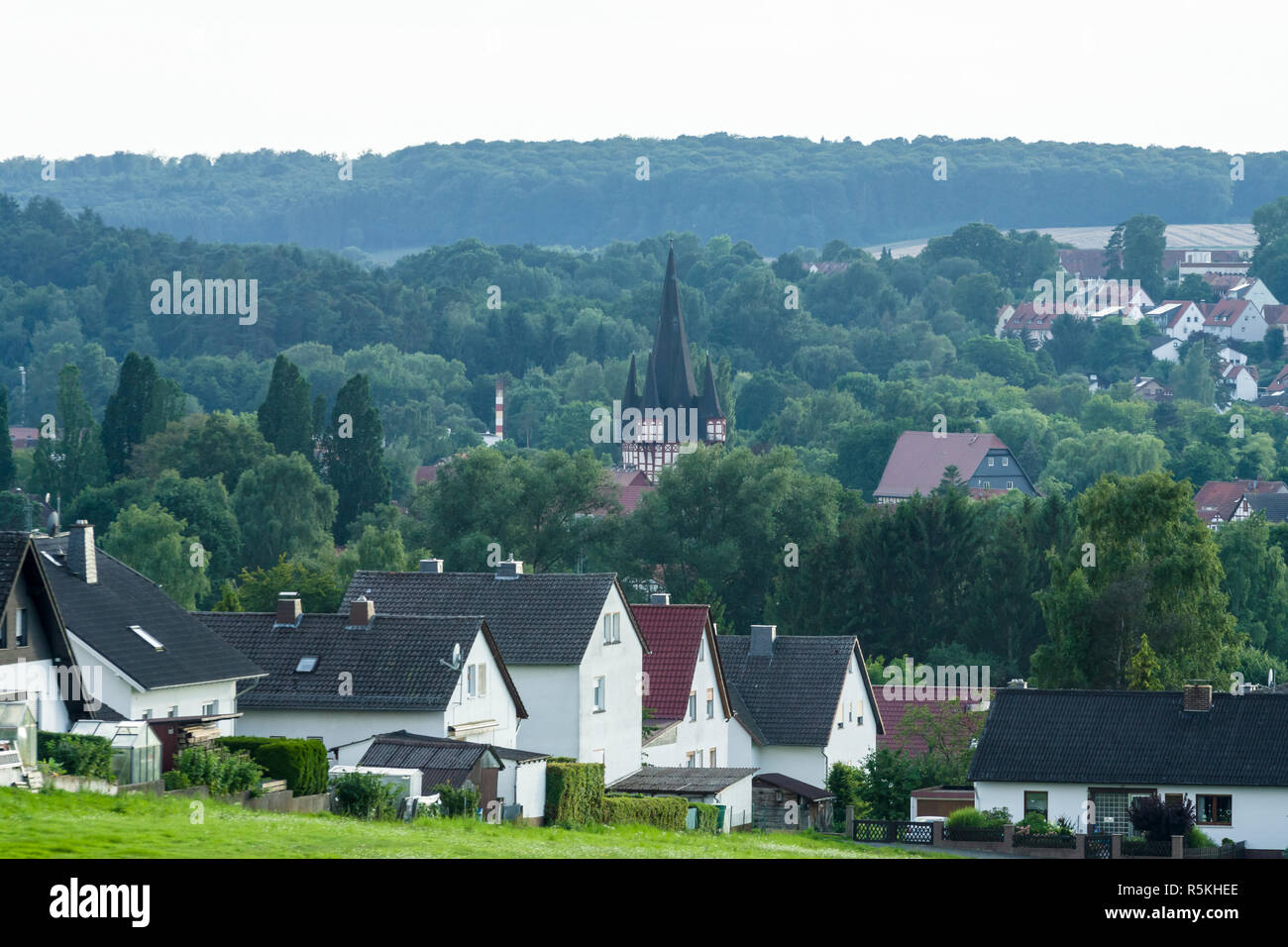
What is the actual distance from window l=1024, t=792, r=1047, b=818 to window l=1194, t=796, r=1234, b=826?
273 cm

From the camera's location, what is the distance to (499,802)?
32000 mm

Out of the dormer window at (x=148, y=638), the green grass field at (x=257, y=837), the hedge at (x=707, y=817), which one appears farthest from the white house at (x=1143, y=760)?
the green grass field at (x=257, y=837)

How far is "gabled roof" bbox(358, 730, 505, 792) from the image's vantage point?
105 feet

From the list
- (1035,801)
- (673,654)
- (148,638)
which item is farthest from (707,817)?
(673,654)

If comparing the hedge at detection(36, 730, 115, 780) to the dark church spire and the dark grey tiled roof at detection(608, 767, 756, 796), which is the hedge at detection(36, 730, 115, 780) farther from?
the dark church spire

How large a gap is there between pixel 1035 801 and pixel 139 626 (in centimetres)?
1655

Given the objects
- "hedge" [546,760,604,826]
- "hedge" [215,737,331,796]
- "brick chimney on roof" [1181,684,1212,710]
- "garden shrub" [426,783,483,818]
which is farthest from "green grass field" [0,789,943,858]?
"brick chimney on roof" [1181,684,1212,710]

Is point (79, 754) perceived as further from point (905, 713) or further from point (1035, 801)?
point (905, 713)

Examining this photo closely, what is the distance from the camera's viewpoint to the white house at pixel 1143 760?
40.8m

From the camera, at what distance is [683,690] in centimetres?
4666

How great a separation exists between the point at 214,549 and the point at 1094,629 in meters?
49.0

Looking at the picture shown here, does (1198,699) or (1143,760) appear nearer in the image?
(1143,760)

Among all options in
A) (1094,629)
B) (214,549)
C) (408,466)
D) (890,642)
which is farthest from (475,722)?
(408,466)
